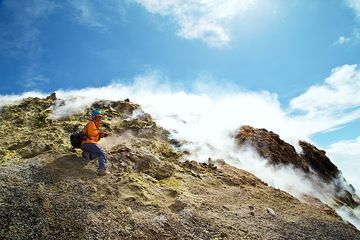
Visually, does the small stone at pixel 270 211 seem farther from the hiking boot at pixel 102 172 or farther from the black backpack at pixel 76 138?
the black backpack at pixel 76 138

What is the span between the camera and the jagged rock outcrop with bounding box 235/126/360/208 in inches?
922

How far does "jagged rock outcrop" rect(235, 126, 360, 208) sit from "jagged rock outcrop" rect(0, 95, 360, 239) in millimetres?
8122

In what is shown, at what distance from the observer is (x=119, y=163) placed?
12.1 m

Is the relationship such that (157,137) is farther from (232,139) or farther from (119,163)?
(232,139)

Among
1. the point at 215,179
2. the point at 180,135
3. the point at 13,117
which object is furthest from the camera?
the point at 180,135

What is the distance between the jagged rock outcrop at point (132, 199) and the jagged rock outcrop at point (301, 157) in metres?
8.12

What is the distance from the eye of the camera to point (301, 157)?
92.8ft

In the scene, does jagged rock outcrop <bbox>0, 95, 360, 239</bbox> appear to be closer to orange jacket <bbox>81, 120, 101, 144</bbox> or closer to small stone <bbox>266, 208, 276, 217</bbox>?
small stone <bbox>266, 208, 276, 217</bbox>

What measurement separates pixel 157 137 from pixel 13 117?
7.79 metres

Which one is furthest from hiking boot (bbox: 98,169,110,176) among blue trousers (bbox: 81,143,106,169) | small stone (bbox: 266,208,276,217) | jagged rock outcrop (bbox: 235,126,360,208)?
jagged rock outcrop (bbox: 235,126,360,208)

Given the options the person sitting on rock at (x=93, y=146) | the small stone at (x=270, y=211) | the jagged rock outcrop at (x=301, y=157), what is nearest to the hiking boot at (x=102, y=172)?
the person sitting on rock at (x=93, y=146)

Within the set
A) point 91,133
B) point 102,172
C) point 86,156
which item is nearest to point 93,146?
point 91,133

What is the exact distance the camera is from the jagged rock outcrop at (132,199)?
26.7 feet

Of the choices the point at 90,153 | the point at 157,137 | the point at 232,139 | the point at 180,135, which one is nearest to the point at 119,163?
the point at 90,153
